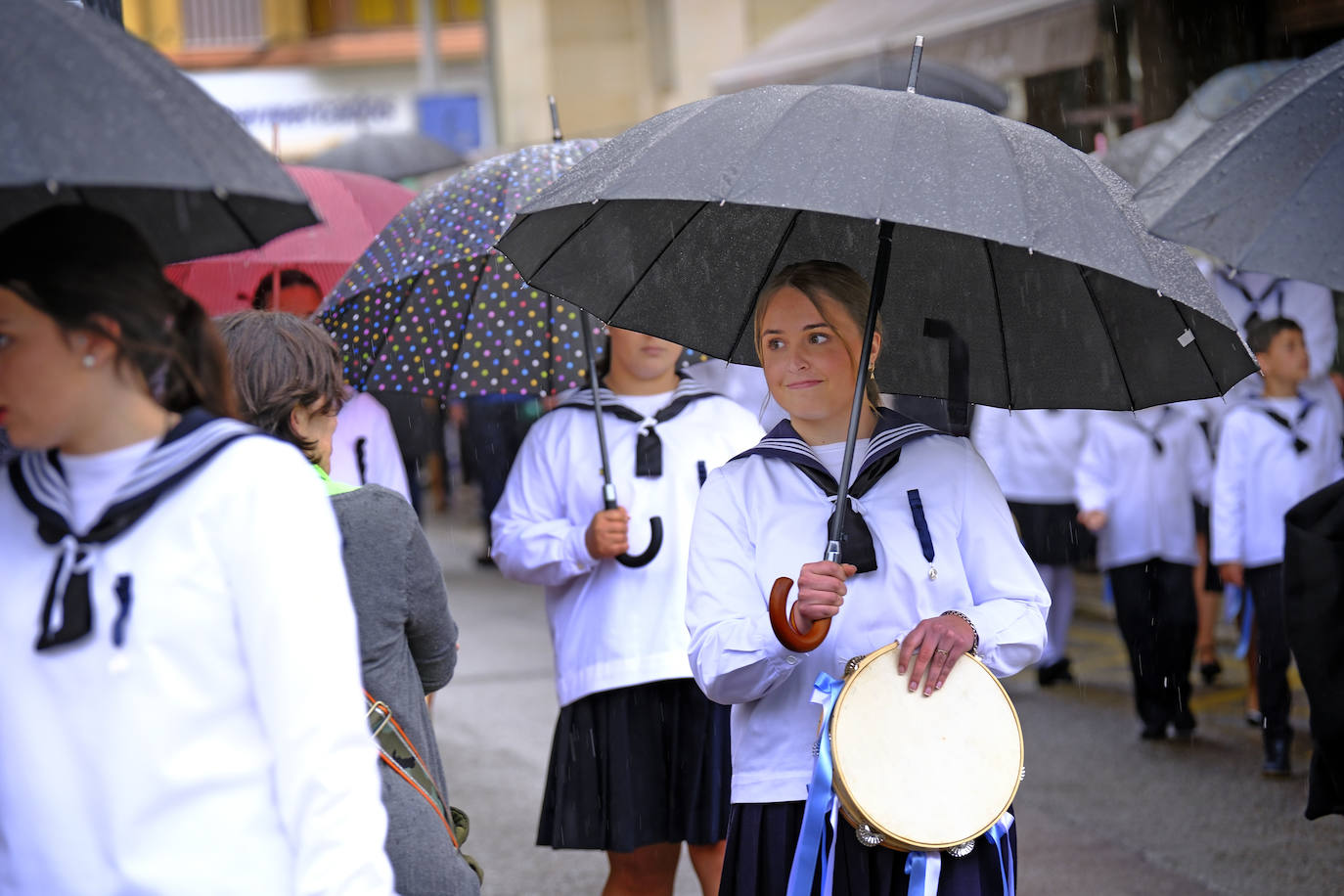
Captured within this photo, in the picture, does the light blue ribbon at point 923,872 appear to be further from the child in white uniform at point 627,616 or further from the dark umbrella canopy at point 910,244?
the child in white uniform at point 627,616

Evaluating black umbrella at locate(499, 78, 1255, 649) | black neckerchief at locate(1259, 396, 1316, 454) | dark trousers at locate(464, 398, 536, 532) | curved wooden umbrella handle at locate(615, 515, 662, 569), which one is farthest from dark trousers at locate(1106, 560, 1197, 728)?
dark trousers at locate(464, 398, 536, 532)

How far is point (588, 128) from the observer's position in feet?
66.7

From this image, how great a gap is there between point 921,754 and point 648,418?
1.94 m

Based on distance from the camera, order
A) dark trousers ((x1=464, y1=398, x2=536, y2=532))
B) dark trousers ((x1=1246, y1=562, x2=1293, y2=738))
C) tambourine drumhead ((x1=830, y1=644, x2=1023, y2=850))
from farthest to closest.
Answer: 1. dark trousers ((x1=464, y1=398, x2=536, y2=532))
2. dark trousers ((x1=1246, y1=562, x2=1293, y2=738))
3. tambourine drumhead ((x1=830, y1=644, x2=1023, y2=850))

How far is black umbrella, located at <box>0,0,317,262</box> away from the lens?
2066 millimetres

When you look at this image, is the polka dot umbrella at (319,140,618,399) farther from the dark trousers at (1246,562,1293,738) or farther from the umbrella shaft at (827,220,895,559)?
the dark trousers at (1246,562,1293,738)

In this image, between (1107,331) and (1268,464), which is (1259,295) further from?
(1107,331)

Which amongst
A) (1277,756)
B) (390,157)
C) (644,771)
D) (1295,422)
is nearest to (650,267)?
(644,771)

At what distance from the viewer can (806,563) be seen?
3.15m

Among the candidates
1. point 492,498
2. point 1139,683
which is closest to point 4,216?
point 1139,683

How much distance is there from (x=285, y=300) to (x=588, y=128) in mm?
14979

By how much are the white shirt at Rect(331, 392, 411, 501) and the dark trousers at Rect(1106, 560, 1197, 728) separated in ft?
13.1

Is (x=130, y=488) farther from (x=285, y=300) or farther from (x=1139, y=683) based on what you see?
(x=1139, y=683)

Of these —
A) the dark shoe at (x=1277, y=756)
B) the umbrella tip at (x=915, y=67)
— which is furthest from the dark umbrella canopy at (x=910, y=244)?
the dark shoe at (x=1277, y=756)
